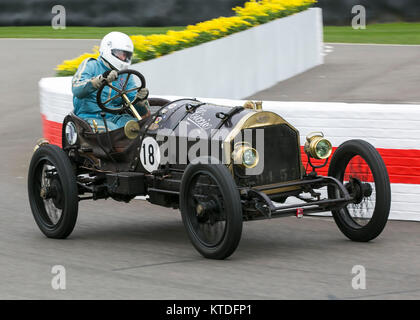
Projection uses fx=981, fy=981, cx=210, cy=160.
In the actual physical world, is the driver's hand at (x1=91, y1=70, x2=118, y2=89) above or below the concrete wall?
above

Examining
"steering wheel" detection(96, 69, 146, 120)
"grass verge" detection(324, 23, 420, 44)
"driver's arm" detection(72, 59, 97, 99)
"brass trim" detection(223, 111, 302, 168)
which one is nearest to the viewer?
"brass trim" detection(223, 111, 302, 168)

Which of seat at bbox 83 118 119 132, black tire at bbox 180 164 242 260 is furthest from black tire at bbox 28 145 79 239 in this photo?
black tire at bbox 180 164 242 260

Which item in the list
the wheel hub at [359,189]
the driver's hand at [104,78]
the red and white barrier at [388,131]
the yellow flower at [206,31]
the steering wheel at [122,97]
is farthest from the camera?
the yellow flower at [206,31]

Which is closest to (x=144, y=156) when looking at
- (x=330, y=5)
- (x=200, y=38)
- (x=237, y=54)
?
(x=200, y=38)

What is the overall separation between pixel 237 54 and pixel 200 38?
4.14 ft

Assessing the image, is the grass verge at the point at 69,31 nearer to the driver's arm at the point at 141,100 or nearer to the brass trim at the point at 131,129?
the driver's arm at the point at 141,100

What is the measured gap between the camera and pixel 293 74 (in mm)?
18844

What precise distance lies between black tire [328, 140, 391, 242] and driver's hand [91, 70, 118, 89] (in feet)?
6.70

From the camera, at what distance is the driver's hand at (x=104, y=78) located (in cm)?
857

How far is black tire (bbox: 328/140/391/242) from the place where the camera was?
794 cm

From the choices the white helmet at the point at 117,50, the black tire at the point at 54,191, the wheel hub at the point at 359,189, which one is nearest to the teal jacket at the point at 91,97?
the white helmet at the point at 117,50

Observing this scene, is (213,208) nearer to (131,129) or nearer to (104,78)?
(131,129)

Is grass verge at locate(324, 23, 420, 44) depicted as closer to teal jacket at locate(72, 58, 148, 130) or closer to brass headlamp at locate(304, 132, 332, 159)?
→ teal jacket at locate(72, 58, 148, 130)
